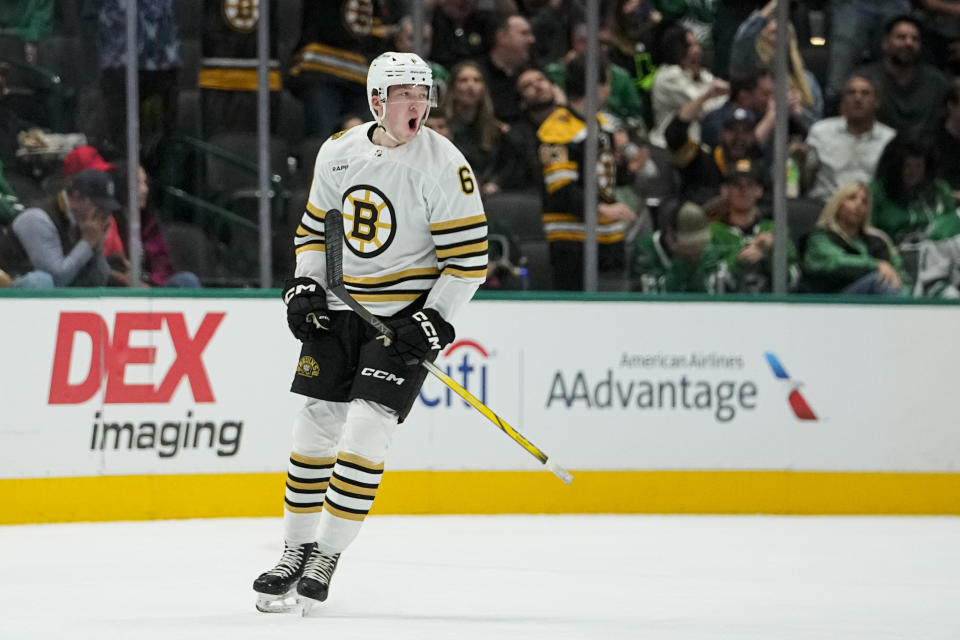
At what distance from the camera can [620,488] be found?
554 cm

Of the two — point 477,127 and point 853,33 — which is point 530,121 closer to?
point 477,127

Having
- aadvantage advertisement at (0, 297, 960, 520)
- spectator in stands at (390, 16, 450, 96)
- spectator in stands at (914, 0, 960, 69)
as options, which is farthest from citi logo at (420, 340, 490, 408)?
spectator in stands at (914, 0, 960, 69)

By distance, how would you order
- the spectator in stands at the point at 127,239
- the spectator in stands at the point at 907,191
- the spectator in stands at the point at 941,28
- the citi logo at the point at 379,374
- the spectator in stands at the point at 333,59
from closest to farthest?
the citi logo at the point at 379,374, the spectator in stands at the point at 127,239, the spectator in stands at the point at 333,59, the spectator in stands at the point at 907,191, the spectator in stands at the point at 941,28

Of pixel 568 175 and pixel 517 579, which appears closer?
pixel 517 579

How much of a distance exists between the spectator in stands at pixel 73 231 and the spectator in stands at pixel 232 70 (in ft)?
1.73

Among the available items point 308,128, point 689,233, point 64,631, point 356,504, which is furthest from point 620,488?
point 64,631

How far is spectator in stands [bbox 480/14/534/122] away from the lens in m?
5.86

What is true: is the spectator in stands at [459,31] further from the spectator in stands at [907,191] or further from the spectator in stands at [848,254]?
the spectator in stands at [907,191]

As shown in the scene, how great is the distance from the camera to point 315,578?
3.39 meters

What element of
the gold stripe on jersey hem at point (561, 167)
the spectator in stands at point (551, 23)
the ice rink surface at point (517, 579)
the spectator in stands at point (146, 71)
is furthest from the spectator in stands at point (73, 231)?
the spectator in stands at point (551, 23)

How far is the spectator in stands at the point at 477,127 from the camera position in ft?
19.1

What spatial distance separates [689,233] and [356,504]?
2870mm

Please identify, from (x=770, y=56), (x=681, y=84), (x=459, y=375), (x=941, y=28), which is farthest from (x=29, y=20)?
(x=941, y=28)

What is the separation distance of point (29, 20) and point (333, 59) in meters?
1.19
